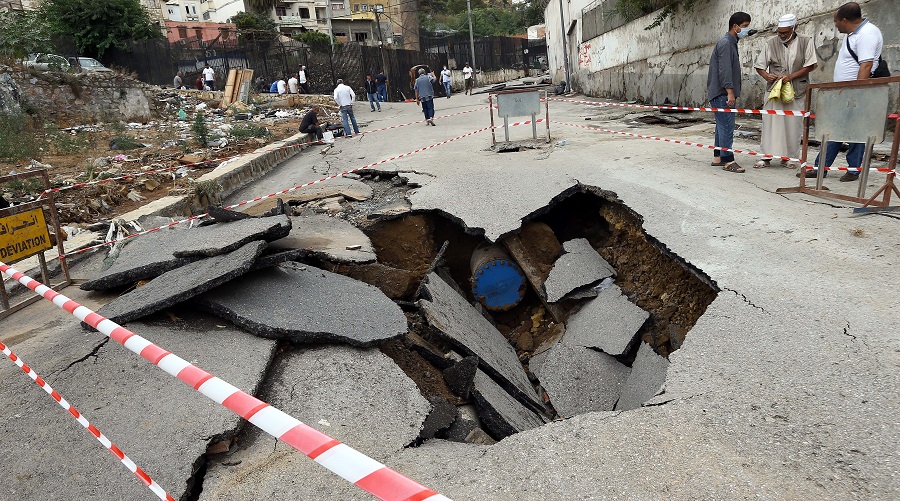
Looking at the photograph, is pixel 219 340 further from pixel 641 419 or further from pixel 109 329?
pixel 641 419

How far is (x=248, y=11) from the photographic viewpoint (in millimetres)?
56562

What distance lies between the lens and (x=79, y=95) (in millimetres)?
16250

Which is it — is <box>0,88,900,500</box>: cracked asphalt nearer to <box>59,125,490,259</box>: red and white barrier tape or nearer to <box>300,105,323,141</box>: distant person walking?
<box>59,125,490,259</box>: red and white barrier tape

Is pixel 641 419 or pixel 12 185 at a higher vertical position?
pixel 12 185

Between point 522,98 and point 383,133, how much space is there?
5.89m

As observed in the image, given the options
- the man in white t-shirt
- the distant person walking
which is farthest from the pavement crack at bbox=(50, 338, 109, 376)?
the distant person walking

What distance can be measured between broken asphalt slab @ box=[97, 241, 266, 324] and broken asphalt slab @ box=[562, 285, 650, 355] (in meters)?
2.65

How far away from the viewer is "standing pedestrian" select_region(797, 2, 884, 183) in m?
5.39

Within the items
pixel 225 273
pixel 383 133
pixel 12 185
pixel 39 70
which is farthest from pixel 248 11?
pixel 225 273

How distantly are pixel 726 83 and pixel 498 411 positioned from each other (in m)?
5.04

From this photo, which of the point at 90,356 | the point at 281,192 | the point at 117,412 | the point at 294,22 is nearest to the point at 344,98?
the point at 281,192

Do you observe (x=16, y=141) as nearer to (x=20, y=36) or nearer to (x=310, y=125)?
(x=310, y=125)

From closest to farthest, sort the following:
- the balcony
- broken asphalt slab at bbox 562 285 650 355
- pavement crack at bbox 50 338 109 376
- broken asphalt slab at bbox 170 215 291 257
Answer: pavement crack at bbox 50 338 109 376, broken asphalt slab at bbox 170 215 291 257, broken asphalt slab at bbox 562 285 650 355, the balcony

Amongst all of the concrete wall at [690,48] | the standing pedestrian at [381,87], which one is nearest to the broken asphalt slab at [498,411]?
the concrete wall at [690,48]
